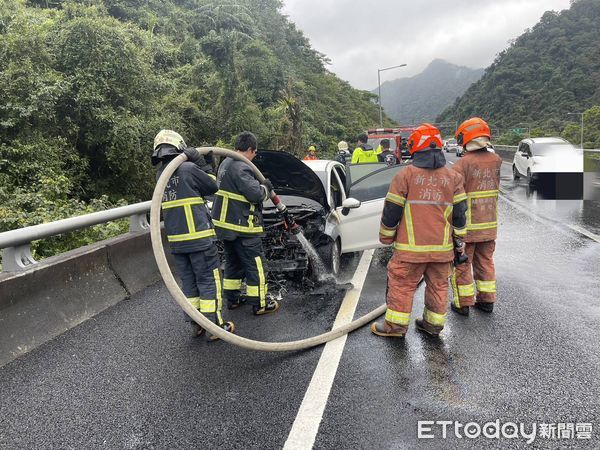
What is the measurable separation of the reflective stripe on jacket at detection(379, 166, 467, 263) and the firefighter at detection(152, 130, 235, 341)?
1.65 metres

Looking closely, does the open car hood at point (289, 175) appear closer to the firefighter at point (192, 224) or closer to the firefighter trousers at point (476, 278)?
the firefighter at point (192, 224)

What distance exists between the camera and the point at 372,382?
3.07 meters

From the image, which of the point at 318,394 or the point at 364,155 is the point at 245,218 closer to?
the point at 318,394

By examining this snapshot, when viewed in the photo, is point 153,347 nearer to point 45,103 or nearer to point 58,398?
point 58,398

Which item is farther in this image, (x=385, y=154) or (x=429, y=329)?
(x=385, y=154)

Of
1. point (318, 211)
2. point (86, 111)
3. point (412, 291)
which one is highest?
point (86, 111)

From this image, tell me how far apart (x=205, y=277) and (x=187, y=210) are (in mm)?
624

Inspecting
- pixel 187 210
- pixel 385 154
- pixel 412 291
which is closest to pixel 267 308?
pixel 187 210

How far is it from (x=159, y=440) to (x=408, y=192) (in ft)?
8.58

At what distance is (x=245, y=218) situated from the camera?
4.39m

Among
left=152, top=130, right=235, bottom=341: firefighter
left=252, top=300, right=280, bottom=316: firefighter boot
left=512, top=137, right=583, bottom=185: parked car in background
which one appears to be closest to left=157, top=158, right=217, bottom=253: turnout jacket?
left=152, top=130, right=235, bottom=341: firefighter

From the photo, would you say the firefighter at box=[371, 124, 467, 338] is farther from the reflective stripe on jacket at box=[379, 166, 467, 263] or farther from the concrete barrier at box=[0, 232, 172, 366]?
the concrete barrier at box=[0, 232, 172, 366]

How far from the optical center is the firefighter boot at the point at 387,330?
381cm

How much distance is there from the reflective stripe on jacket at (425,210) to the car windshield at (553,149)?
13.7 metres
